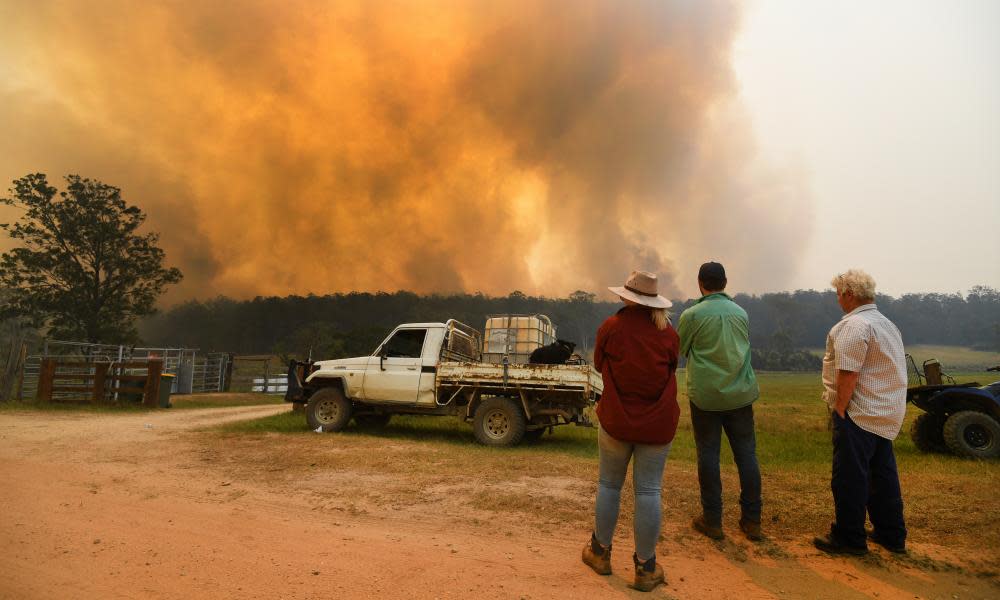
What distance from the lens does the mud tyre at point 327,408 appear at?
10695 mm

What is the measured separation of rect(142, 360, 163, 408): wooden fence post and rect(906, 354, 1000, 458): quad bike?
19.2 m

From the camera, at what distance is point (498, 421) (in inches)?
381

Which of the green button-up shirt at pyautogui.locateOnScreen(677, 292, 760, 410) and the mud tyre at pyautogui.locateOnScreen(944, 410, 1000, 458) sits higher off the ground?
the green button-up shirt at pyautogui.locateOnScreen(677, 292, 760, 410)

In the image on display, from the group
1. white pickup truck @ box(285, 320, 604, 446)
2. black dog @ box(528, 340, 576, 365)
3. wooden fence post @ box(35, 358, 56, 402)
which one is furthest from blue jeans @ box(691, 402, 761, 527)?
wooden fence post @ box(35, 358, 56, 402)

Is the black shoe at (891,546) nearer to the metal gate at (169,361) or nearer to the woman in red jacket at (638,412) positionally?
the woman in red jacket at (638,412)

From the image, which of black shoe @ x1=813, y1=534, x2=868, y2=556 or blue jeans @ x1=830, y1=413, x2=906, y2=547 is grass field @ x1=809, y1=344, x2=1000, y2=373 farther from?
black shoe @ x1=813, y1=534, x2=868, y2=556

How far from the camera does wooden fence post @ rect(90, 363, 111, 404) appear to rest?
52.6ft

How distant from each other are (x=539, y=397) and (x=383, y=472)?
3.69 metres

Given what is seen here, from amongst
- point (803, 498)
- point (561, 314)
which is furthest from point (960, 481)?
point (561, 314)

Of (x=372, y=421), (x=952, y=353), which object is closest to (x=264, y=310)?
(x=372, y=421)

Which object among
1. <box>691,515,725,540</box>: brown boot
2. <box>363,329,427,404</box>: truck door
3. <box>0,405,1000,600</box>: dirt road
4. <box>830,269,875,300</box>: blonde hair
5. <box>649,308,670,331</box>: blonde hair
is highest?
<box>830,269,875,300</box>: blonde hair

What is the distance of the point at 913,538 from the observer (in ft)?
13.8

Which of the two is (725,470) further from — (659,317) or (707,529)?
(659,317)

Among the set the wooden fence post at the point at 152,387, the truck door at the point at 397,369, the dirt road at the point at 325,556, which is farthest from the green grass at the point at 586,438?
the wooden fence post at the point at 152,387
